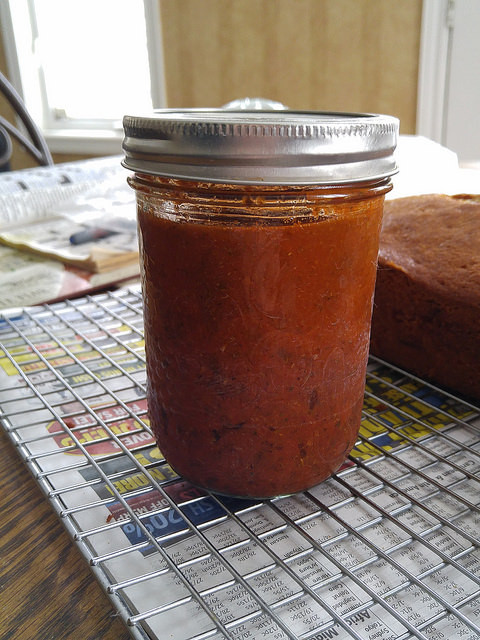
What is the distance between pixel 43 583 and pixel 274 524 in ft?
0.59

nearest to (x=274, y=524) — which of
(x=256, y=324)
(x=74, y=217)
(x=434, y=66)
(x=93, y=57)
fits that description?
(x=256, y=324)

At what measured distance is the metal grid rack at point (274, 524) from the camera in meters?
0.38

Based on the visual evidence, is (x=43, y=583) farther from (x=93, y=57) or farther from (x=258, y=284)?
(x=93, y=57)

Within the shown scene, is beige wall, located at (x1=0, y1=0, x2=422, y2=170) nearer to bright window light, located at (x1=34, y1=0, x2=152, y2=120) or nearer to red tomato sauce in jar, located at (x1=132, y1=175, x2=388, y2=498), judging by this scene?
bright window light, located at (x1=34, y1=0, x2=152, y2=120)

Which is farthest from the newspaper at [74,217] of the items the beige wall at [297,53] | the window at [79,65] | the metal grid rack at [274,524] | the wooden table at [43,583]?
the window at [79,65]

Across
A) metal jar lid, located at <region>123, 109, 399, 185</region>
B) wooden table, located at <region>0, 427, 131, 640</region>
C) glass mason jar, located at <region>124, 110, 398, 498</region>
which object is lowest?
wooden table, located at <region>0, 427, 131, 640</region>

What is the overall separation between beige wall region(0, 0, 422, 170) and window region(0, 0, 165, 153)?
0.33m

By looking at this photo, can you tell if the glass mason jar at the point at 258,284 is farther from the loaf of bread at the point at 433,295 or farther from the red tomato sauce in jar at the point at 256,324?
the loaf of bread at the point at 433,295

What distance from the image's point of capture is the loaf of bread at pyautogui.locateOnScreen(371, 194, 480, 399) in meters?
0.66

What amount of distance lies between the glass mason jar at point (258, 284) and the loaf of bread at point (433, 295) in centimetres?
20

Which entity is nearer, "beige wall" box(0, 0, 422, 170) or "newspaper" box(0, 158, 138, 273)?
"newspaper" box(0, 158, 138, 273)

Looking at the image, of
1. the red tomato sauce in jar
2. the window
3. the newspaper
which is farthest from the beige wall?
the red tomato sauce in jar

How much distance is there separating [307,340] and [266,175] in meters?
0.13

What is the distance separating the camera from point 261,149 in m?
0.38
